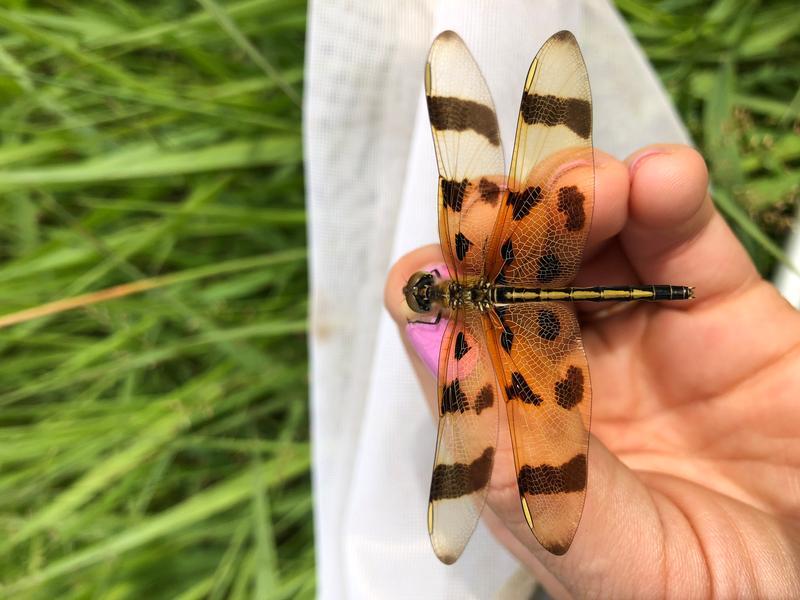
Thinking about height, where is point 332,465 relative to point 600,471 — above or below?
below

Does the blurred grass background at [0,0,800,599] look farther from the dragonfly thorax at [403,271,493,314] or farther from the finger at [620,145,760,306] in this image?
the dragonfly thorax at [403,271,493,314]

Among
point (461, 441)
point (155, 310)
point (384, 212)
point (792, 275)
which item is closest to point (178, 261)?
point (155, 310)

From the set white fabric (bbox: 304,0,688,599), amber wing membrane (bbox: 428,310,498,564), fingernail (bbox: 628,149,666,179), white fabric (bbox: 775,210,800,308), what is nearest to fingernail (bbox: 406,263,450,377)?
amber wing membrane (bbox: 428,310,498,564)

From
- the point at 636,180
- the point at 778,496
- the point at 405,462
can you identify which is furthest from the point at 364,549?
the point at 636,180

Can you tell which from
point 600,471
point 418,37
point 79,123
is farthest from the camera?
point 79,123

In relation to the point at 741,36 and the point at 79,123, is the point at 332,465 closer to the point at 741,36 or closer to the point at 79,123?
the point at 79,123

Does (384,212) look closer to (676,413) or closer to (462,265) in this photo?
(462,265)

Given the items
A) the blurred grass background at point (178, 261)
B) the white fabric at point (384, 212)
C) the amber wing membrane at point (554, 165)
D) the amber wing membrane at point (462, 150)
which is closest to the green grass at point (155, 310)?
the blurred grass background at point (178, 261)
